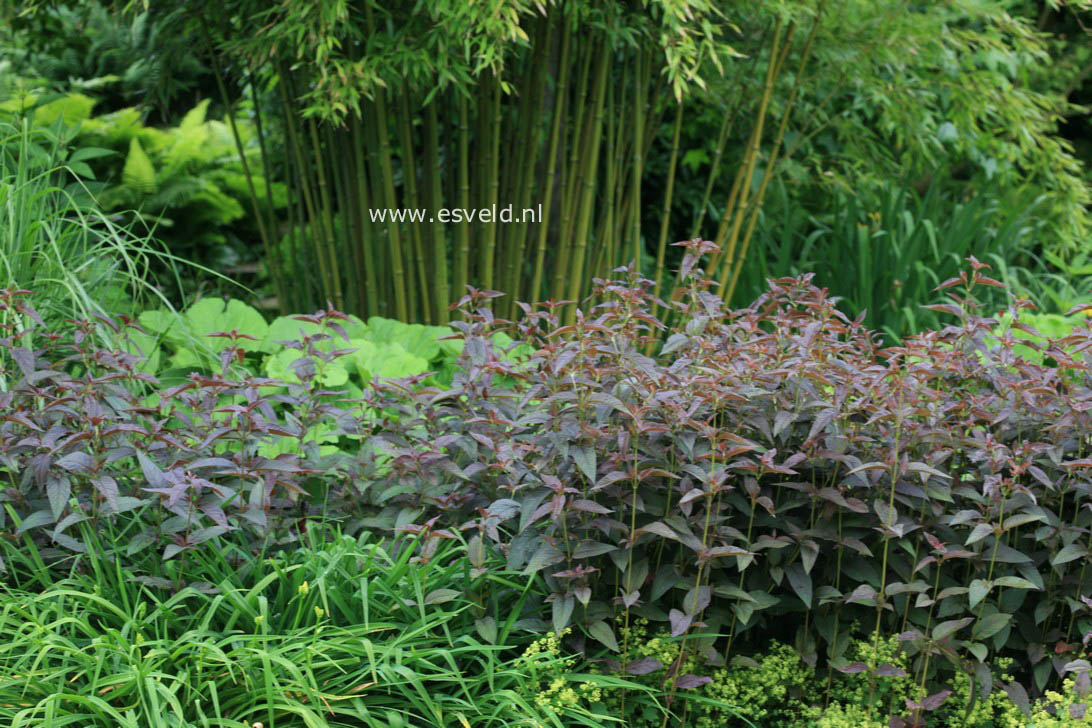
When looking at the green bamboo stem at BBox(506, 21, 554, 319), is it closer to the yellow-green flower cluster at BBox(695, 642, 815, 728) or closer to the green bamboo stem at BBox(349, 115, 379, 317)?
the green bamboo stem at BBox(349, 115, 379, 317)

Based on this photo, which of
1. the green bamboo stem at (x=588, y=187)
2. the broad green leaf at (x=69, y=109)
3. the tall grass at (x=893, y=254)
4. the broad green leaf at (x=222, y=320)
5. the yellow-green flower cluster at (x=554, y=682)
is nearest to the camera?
the yellow-green flower cluster at (x=554, y=682)

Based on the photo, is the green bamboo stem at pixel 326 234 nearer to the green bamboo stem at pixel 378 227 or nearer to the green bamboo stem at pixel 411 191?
the green bamboo stem at pixel 378 227

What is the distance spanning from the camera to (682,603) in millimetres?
1804

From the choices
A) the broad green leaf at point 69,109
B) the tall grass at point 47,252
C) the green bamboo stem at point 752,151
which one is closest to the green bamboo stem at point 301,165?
the tall grass at point 47,252

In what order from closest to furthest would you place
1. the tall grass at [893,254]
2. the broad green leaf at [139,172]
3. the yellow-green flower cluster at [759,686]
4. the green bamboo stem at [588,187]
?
the yellow-green flower cluster at [759,686]
the green bamboo stem at [588,187]
the tall grass at [893,254]
the broad green leaf at [139,172]

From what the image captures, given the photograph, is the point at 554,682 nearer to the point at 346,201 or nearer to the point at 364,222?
the point at 364,222

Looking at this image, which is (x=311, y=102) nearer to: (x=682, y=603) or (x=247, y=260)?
(x=682, y=603)

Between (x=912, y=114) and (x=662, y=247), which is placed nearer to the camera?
(x=662, y=247)

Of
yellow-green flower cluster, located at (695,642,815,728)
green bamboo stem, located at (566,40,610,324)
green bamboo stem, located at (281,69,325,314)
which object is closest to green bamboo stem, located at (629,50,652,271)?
green bamboo stem, located at (566,40,610,324)

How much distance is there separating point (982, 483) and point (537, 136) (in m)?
1.75

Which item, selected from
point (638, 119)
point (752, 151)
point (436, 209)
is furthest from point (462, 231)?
point (752, 151)

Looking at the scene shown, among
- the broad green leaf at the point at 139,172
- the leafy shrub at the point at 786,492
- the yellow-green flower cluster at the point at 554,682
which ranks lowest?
the yellow-green flower cluster at the point at 554,682

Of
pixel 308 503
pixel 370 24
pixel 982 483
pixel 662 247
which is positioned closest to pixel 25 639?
pixel 308 503

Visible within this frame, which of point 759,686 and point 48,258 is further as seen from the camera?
point 48,258
